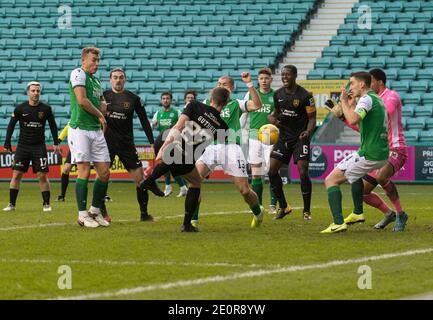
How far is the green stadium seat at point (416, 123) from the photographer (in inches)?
1195

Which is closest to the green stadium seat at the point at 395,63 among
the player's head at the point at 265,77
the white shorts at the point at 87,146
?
the player's head at the point at 265,77

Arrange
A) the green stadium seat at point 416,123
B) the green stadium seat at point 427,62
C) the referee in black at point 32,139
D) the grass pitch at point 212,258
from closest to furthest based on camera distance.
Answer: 1. the grass pitch at point 212,258
2. the referee in black at point 32,139
3. the green stadium seat at point 416,123
4. the green stadium seat at point 427,62

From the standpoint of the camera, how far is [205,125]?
1339 centimetres

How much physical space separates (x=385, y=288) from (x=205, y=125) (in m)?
5.28

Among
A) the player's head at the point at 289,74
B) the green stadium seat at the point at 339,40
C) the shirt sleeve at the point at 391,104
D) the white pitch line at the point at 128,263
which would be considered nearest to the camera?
the white pitch line at the point at 128,263

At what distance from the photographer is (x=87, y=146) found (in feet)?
47.3

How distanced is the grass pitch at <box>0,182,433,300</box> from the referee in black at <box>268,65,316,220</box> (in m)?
0.67

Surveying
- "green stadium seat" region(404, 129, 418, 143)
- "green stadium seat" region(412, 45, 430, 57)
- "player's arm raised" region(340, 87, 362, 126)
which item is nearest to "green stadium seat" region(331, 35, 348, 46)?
"green stadium seat" region(412, 45, 430, 57)

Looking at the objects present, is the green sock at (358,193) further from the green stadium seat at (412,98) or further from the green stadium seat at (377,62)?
the green stadium seat at (377,62)

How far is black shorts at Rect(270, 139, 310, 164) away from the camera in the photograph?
653 inches

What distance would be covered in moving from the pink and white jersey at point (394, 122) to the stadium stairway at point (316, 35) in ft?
65.4

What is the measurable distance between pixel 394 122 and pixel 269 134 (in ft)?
9.30
